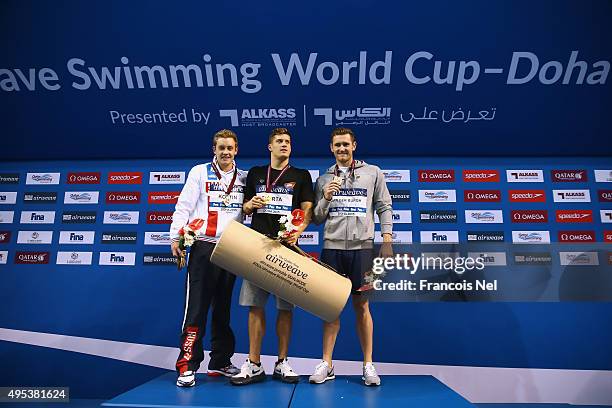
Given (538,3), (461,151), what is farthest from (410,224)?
(538,3)

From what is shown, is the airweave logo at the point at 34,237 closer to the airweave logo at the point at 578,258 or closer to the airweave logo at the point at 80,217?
the airweave logo at the point at 80,217

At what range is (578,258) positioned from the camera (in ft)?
13.1

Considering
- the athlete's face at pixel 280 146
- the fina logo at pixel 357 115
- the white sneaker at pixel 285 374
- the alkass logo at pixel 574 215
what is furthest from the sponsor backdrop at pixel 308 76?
the white sneaker at pixel 285 374

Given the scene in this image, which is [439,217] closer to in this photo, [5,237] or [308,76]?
[308,76]

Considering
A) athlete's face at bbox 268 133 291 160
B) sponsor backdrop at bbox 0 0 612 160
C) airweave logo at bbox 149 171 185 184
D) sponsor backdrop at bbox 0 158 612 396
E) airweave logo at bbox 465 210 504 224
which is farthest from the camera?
airweave logo at bbox 149 171 185 184

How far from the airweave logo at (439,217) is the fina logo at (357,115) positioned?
97 cm

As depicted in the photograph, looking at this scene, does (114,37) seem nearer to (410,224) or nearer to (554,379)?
(410,224)

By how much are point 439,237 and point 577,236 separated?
1300 mm

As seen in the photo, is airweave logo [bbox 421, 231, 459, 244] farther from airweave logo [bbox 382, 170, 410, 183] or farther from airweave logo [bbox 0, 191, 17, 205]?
airweave logo [bbox 0, 191, 17, 205]

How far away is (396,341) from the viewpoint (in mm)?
3898

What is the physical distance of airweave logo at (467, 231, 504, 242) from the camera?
4055mm

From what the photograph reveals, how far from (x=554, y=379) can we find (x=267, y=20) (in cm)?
399

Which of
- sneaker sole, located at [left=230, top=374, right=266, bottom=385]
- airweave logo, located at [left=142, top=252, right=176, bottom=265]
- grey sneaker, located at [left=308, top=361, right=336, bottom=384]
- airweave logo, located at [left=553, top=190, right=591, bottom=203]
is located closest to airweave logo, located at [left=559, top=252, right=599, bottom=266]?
airweave logo, located at [left=553, top=190, right=591, bottom=203]

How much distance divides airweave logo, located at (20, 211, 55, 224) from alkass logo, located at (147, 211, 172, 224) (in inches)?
38.7
